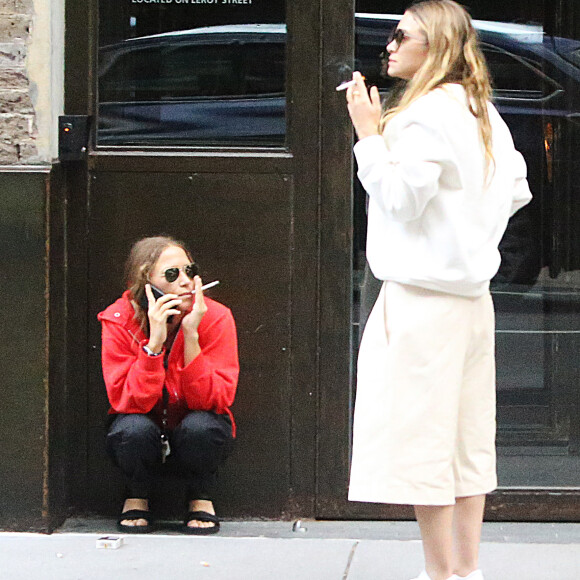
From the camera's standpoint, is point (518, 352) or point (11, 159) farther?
point (518, 352)

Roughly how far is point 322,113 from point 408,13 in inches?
46.8

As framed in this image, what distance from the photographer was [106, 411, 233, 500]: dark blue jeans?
443cm

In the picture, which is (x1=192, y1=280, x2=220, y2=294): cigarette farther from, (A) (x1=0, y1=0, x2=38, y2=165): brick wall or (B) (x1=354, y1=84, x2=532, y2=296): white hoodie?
(B) (x1=354, y1=84, x2=532, y2=296): white hoodie

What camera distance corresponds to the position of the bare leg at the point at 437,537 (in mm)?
3504

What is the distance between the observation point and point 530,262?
4801 mm

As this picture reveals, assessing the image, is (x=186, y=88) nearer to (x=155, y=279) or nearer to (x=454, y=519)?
(x=155, y=279)

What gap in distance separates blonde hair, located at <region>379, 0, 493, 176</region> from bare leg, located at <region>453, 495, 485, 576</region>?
3.23ft

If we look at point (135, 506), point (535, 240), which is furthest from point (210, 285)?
point (535, 240)

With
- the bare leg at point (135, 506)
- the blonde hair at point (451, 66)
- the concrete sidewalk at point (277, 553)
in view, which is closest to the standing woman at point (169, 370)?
the bare leg at point (135, 506)

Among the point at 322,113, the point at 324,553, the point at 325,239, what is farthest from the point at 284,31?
the point at 324,553

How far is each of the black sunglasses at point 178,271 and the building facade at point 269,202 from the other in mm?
291

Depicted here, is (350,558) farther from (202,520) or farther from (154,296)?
(154,296)

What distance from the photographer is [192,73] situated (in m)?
4.73

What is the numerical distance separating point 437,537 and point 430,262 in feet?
2.63
